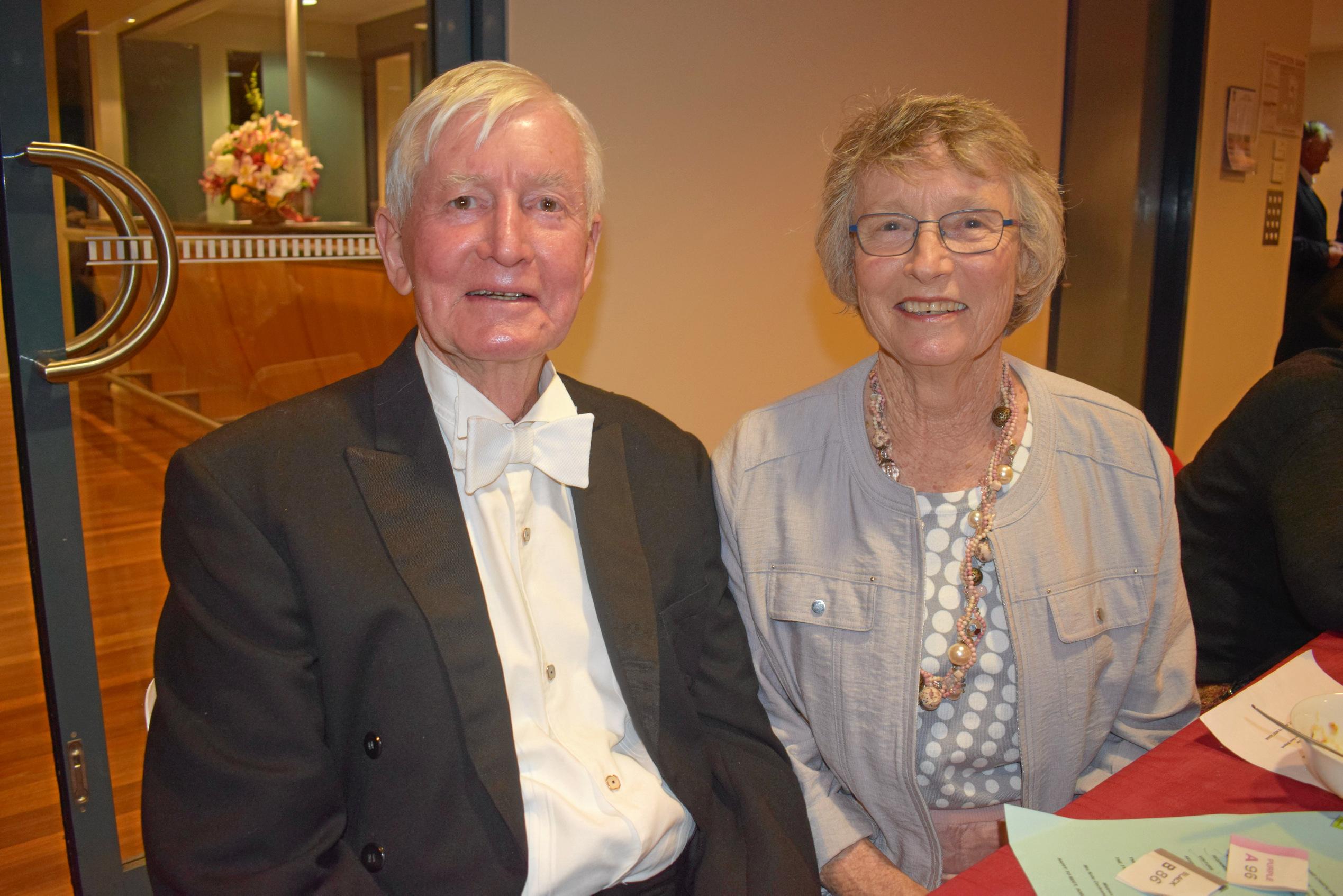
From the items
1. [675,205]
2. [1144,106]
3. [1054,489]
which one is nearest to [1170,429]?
[1144,106]

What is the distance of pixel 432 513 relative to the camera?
127cm

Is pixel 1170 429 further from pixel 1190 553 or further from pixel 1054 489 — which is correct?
pixel 1054 489

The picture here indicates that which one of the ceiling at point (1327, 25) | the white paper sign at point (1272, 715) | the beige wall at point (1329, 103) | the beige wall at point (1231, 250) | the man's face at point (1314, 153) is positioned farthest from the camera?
the beige wall at point (1329, 103)

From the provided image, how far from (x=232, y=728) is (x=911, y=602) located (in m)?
0.94

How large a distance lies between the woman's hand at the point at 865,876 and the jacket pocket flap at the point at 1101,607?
42 centimetres

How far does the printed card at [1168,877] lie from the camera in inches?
36.5

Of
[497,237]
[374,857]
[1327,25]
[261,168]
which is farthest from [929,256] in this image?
[1327,25]

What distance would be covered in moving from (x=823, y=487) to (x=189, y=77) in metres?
1.53

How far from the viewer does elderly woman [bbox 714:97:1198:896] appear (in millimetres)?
1510

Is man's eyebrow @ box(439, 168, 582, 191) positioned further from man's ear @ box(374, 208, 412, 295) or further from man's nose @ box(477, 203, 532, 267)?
man's ear @ box(374, 208, 412, 295)

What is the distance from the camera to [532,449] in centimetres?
135

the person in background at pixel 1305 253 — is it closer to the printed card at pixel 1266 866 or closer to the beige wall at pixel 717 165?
the beige wall at pixel 717 165

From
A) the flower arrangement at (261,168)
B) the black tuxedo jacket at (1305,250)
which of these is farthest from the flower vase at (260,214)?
the black tuxedo jacket at (1305,250)

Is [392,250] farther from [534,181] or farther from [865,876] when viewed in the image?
[865,876]
